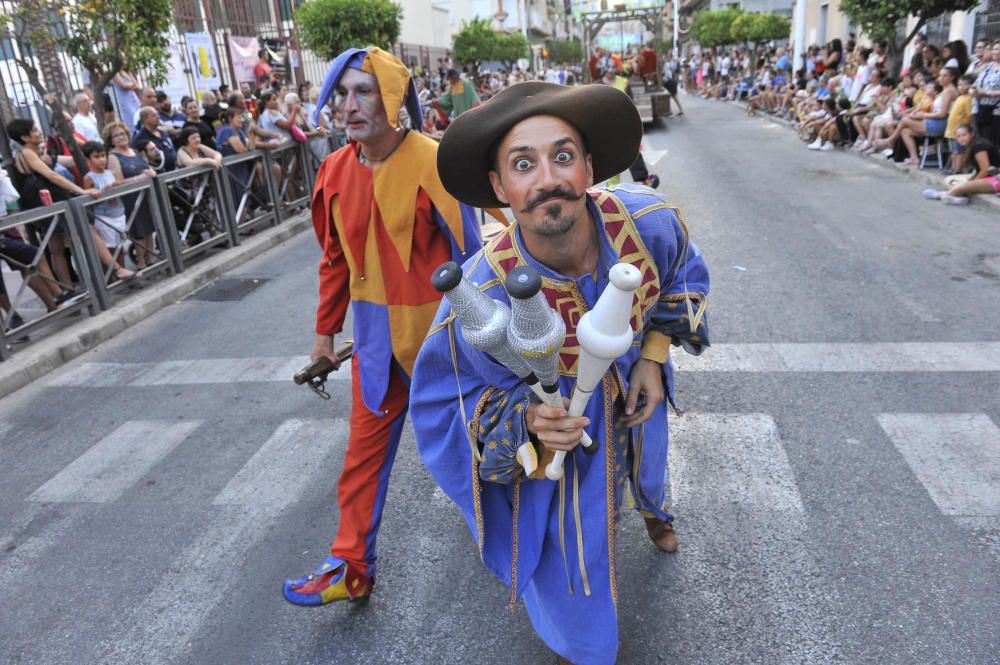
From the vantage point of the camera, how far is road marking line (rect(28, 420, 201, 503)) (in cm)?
406

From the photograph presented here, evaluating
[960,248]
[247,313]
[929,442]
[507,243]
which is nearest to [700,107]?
[960,248]

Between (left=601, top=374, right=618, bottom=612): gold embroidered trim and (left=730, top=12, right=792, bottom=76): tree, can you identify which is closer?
(left=601, top=374, right=618, bottom=612): gold embroidered trim

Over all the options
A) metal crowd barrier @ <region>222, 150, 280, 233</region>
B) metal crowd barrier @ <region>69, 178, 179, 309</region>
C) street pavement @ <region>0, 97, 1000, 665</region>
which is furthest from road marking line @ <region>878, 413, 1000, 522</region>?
metal crowd barrier @ <region>222, 150, 280, 233</region>

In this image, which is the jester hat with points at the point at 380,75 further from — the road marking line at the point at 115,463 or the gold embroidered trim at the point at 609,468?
the road marking line at the point at 115,463

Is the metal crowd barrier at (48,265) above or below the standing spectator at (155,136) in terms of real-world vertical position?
below

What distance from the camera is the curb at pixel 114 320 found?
590 cm

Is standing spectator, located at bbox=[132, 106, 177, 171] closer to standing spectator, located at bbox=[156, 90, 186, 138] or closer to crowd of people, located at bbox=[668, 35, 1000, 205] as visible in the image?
standing spectator, located at bbox=[156, 90, 186, 138]

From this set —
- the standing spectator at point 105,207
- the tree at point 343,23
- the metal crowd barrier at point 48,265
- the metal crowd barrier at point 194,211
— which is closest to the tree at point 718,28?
the tree at point 343,23

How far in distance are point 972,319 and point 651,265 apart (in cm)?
434

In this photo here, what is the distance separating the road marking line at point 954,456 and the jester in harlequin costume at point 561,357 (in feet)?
6.03

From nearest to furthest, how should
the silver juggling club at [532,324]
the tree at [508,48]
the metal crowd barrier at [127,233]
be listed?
the silver juggling club at [532,324]
the metal crowd barrier at [127,233]
the tree at [508,48]

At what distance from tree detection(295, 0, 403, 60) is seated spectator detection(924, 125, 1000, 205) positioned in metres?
12.8

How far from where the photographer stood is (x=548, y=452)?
1949 mm

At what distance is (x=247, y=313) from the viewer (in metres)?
7.09
